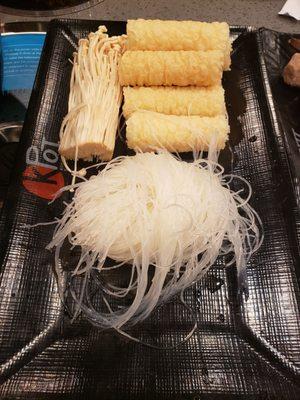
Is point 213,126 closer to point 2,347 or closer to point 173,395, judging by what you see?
point 173,395

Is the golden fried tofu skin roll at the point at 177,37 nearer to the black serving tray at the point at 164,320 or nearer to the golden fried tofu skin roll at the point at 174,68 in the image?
the golden fried tofu skin roll at the point at 174,68

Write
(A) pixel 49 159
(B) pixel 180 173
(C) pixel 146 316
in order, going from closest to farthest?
(C) pixel 146 316 → (B) pixel 180 173 → (A) pixel 49 159

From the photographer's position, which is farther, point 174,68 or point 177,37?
point 177,37

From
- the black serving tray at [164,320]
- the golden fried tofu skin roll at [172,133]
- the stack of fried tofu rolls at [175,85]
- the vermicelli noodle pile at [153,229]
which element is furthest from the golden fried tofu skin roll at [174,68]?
the vermicelli noodle pile at [153,229]

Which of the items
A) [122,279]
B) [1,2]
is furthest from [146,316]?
[1,2]

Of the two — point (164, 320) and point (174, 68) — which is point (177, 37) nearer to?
point (174, 68)

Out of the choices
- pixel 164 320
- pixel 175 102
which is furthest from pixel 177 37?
pixel 164 320

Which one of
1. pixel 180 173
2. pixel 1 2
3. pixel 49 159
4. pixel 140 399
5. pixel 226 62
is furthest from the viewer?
pixel 1 2

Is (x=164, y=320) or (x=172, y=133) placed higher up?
(x=172, y=133)
